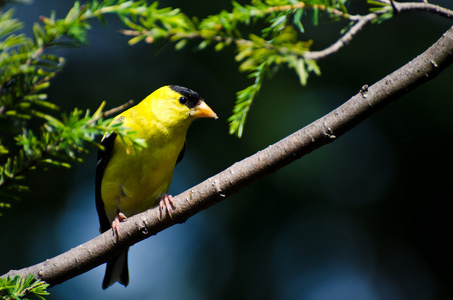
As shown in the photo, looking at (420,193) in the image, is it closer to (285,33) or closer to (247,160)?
(247,160)

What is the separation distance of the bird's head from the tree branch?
4.63 feet

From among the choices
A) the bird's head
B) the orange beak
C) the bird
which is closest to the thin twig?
the bird

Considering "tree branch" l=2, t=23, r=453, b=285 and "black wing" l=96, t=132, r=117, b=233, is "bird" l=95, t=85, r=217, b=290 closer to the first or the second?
"black wing" l=96, t=132, r=117, b=233

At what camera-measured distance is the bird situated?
3143mm

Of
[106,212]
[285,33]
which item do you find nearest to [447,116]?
[106,212]

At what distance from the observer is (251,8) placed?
105cm

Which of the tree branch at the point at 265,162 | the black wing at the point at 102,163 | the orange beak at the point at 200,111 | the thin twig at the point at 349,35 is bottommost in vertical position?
the black wing at the point at 102,163

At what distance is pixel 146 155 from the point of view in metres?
3.10

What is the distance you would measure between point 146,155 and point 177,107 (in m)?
0.53

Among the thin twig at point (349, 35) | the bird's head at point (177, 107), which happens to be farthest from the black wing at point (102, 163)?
the thin twig at point (349, 35)

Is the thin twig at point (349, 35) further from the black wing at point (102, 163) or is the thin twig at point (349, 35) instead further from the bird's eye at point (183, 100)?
the bird's eye at point (183, 100)

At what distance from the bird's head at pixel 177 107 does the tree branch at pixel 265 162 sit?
4.63ft

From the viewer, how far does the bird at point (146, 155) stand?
314 cm

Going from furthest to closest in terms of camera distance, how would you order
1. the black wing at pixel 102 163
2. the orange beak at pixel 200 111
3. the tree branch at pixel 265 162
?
the orange beak at pixel 200 111 < the black wing at pixel 102 163 < the tree branch at pixel 265 162
